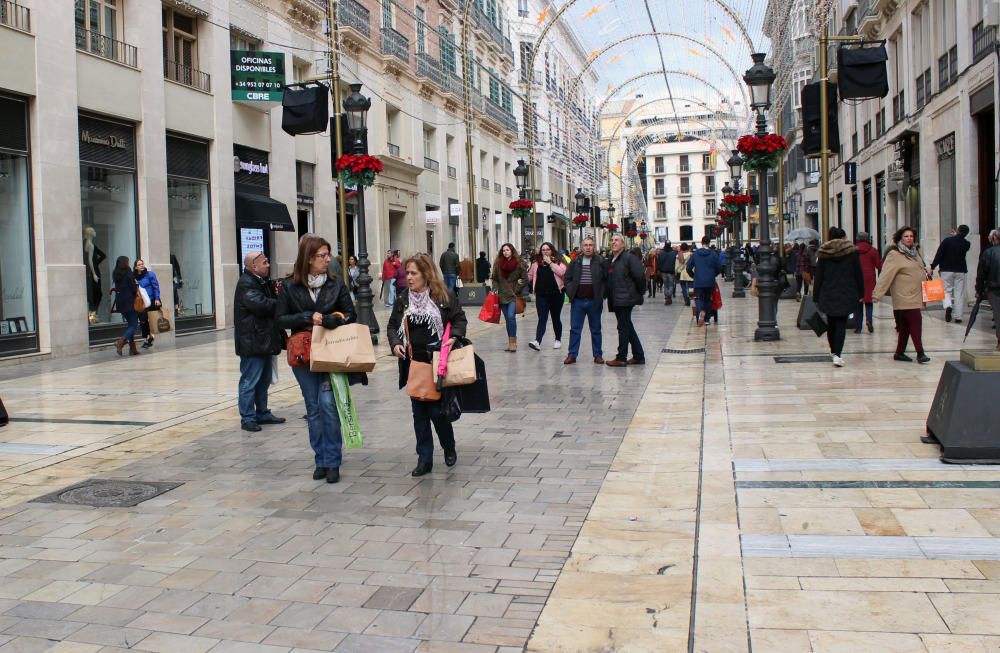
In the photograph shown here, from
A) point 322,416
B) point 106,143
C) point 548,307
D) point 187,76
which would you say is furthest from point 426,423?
point 187,76

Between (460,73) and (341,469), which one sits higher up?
(460,73)

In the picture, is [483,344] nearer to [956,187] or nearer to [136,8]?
[136,8]

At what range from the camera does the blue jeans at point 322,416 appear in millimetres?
6680

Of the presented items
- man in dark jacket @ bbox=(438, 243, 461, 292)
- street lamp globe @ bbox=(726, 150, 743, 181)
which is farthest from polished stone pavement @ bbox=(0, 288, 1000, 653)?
street lamp globe @ bbox=(726, 150, 743, 181)

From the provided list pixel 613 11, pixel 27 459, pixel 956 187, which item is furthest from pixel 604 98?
pixel 27 459

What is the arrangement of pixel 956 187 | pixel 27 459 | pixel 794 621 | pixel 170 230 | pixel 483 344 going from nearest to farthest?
1. pixel 794 621
2. pixel 27 459
3. pixel 483 344
4. pixel 170 230
5. pixel 956 187

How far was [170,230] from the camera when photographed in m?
20.4

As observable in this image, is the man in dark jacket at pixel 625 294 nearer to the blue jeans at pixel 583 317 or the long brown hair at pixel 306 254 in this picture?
the blue jeans at pixel 583 317

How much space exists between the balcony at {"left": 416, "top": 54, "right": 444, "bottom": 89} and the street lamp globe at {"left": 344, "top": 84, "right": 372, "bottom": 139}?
1936cm

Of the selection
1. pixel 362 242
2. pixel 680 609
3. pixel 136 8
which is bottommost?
pixel 680 609

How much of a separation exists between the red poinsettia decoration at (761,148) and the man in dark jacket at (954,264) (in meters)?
3.27

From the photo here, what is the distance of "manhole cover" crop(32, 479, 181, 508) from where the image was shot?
632cm

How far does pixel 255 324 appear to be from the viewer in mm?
8961

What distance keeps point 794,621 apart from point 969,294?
18945 millimetres
